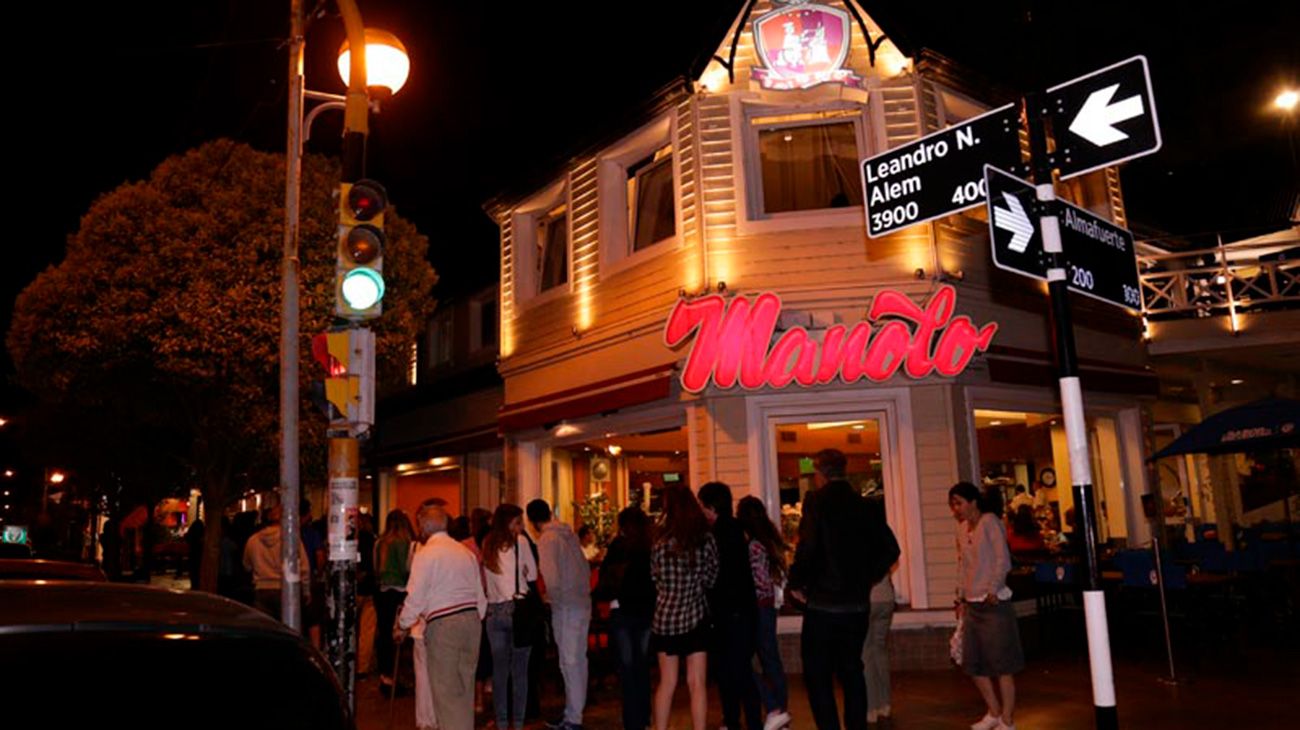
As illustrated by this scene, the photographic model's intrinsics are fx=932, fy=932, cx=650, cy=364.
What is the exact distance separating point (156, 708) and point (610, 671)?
8500 mm

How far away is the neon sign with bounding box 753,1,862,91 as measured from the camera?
11203 mm

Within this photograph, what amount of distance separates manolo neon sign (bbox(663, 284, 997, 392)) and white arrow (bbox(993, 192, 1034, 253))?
4966mm

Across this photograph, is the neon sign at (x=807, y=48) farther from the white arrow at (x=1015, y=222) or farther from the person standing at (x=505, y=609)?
the white arrow at (x=1015, y=222)

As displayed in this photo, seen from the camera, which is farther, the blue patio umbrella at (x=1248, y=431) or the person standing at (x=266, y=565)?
the blue patio umbrella at (x=1248, y=431)

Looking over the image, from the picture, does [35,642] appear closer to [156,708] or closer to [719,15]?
[156,708]

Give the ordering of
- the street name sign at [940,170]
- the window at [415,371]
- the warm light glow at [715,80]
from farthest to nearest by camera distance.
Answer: the window at [415,371]
the warm light glow at [715,80]
the street name sign at [940,170]

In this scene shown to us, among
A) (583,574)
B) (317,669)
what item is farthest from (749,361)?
(317,669)

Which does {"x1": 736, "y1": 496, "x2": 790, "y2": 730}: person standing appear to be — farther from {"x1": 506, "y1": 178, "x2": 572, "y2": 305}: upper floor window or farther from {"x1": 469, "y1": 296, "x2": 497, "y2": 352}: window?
{"x1": 469, "y1": 296, "x2": 497, "y2": 352}: window

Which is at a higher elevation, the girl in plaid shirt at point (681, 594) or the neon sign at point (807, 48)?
the neon sign at point (807, 48)

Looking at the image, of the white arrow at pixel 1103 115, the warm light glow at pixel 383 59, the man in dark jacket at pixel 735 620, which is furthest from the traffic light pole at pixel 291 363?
the white arrow at pixel 1103 115

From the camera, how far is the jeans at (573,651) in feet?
26.4

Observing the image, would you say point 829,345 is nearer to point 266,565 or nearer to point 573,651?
point 573,651

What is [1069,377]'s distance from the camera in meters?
4.89

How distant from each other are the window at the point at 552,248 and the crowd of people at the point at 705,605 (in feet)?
22.2
